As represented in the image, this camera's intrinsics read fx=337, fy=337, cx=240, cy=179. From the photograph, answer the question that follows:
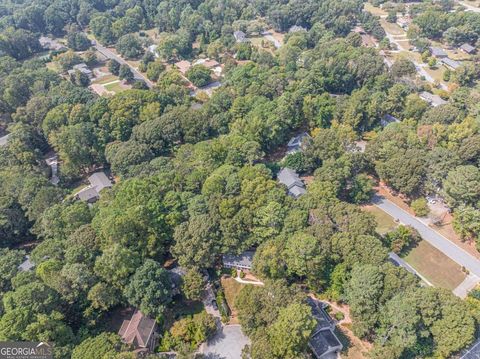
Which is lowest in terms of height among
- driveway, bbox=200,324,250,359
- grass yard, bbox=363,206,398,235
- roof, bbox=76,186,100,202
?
grass yard, bbox=363,206,398,235

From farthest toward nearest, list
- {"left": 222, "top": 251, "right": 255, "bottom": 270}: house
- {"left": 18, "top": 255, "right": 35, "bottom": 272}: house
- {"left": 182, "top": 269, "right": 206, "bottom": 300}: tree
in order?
1. {"left": 222, "top": 251, "right": 255, "bottom": 270}: house
2. {"left": 18, "top": 255, "right": 35, "bottom": 272}: house
3. {"left": 182, "top": 269, "right": 206, "bottom": 300}: tree

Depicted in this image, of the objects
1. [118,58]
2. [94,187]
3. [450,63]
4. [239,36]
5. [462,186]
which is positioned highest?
[239,36]

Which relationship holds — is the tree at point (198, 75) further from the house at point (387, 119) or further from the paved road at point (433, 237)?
the paved road at point (433, 237)

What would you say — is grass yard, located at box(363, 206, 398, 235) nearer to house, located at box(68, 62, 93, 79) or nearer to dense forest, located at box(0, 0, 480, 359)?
dense forest, located at box(0, 0, 480, 359)

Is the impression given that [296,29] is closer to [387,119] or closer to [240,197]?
[387,119]

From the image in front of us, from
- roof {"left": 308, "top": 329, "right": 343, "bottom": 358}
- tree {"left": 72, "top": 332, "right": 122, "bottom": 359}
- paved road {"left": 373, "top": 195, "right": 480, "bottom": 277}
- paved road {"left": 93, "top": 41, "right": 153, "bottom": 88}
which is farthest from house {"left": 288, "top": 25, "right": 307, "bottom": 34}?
tree {"left": 72, "top": 332, "right": 122, "bottom": 359}

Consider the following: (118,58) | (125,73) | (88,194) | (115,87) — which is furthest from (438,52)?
(88,194)

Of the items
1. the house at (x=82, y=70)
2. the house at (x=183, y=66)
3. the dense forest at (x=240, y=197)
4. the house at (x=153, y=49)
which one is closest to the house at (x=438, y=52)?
the dense forest at (x=240, y=197)
